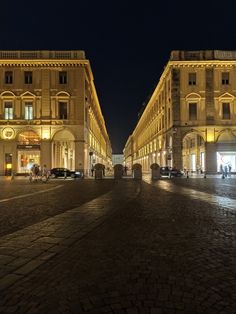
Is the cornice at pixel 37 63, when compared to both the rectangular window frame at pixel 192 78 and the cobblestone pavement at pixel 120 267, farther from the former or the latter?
the cobblestone pavement at pixel 120 267

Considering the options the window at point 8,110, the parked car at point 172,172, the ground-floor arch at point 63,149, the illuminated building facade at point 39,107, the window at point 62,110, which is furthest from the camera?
the ground-floor arch at point 63,149

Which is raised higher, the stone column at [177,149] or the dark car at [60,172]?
the stone column at [177,149]

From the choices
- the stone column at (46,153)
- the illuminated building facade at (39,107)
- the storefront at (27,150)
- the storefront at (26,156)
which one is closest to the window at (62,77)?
the illuminated building facade at (39,107)

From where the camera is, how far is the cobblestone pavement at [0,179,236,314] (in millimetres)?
3340

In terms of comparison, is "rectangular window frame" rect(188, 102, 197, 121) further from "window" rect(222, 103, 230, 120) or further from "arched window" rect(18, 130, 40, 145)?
"arched window" rect(18, 130, 40, 145)

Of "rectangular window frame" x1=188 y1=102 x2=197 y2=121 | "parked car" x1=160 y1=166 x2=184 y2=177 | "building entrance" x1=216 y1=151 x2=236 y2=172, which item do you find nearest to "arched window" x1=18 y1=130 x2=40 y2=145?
"parked car" x1=160 y1=166 x2=184 y2=177

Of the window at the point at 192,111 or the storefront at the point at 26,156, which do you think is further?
the window at the point at 192,111

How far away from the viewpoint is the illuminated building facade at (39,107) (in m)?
41.3

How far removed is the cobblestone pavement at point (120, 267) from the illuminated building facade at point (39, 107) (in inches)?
1349

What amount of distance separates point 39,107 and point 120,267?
39.4 metres

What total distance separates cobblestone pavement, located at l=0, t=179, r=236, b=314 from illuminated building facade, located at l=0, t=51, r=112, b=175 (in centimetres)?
3427

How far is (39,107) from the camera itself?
1636 inches

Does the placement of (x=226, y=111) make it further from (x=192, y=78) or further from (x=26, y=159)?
(x=26, y=159)

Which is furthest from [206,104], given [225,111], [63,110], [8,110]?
[8,110]
